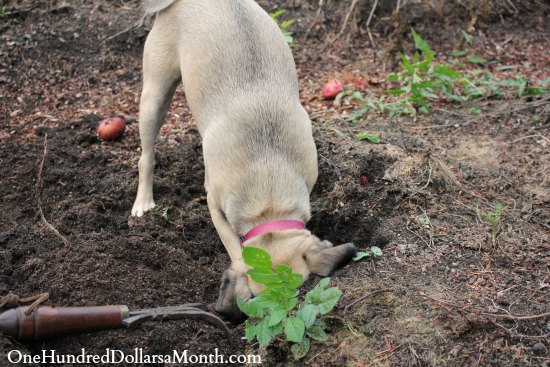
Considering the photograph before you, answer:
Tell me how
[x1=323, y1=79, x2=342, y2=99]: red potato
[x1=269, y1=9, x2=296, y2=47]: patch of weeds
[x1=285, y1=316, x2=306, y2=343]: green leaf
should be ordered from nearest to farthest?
[x1=285, y1=316, x2=306, y2=343]: green leaf < [x1=323, y1=79, x2=342, y2=99]: red potato < [x1=269, y1=9, x2=296, y2=47]: patch of weeds

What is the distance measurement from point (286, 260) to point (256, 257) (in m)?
0.44

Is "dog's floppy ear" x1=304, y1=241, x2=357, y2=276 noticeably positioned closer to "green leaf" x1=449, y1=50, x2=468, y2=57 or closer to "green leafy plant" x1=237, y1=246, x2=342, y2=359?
"green leafy plant" x1=237, y1=246, x2=342, y2=359

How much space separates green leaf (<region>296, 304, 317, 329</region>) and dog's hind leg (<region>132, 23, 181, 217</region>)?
210cm

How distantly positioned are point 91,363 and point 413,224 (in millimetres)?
2380

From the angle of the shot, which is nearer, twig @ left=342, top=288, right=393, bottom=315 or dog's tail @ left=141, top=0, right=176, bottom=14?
twig @ left=342, top=288, right=393, bottom=315

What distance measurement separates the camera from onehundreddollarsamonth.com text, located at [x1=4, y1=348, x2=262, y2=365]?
3512mm

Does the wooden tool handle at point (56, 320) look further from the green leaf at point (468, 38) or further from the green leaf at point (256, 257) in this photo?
the green leaf at point (468, 38)

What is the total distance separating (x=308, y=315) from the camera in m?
3.65

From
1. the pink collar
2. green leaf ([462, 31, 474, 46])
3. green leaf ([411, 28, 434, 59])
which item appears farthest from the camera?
green leaf ([462, 31, 474, 46])

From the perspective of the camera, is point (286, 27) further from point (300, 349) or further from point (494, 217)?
point (300, 349)

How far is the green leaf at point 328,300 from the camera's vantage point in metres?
3.62

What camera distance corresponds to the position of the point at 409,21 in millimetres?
8266

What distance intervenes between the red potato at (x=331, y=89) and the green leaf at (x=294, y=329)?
3.97m

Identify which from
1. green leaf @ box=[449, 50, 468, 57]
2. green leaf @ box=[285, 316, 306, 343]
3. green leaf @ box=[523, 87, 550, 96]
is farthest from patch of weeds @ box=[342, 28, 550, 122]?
green leaf @ box=[285, 316, 306, 343]
